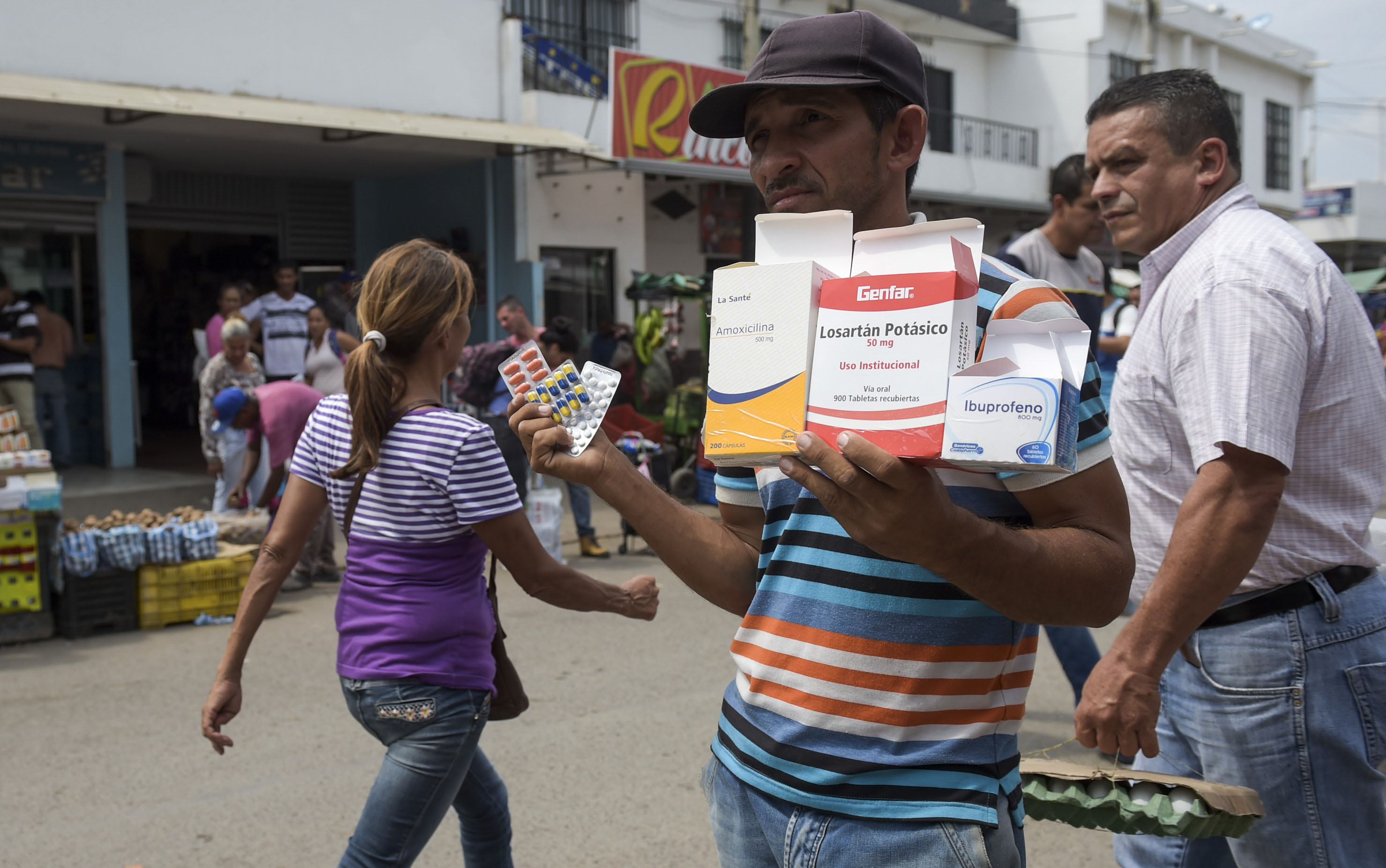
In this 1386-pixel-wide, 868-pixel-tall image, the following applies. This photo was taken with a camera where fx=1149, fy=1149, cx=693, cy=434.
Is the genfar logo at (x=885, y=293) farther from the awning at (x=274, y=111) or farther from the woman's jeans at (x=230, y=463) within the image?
the awning at (x=274, y=111)

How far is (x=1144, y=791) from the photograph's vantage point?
2092 mm

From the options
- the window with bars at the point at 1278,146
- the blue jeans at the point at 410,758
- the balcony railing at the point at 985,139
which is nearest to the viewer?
the blue jeans at the point at 410,758

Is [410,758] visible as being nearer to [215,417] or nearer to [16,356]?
[215,417]

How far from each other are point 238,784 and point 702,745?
1883 millimetres

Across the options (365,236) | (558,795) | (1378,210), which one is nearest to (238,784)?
(558,795)

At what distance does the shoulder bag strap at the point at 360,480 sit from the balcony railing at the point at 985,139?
64.7 ft

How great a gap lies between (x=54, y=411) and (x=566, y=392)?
12.1m

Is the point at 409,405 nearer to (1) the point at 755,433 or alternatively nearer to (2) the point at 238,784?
(1) the point at 755,433

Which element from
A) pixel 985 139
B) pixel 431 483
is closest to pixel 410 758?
pixel 431 483

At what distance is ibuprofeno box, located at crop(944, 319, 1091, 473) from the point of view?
48.7 inches

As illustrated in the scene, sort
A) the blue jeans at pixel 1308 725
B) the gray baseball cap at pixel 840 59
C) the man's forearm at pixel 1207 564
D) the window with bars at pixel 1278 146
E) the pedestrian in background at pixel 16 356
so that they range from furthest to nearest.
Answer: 1. the window with bars at pixel 1278 146
2. the pedestrian in background at pixel 16 356
3. the blue jeans at pixel 1308 725
4. the man's forearm at pixel 1207 564
5. the gray baseball cap at pixel 840 59

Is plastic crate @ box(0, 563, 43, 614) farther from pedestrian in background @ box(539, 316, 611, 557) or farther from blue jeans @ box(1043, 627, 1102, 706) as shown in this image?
blue jeans @ box(1043, 627, 1102, 706)

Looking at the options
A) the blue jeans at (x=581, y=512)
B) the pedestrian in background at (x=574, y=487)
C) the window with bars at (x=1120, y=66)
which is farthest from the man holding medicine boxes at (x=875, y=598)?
the window with bars at (x=1120, y=66)

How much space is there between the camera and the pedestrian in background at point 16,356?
10945mm
